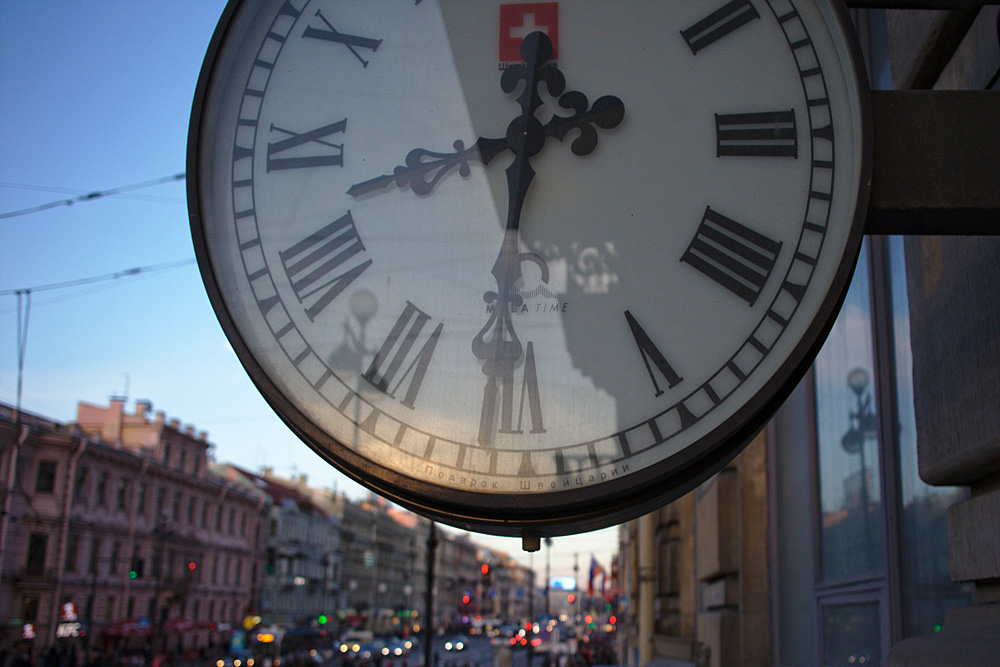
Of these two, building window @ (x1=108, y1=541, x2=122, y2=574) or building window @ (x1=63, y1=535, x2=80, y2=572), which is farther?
building window @ (x1=108, y1=541, x2=122, y2=574)

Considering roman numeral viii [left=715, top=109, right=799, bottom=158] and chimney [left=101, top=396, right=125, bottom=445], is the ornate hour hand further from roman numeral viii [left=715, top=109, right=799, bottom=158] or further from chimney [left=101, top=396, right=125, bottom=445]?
chimney [left=101, top=396, right=125, bottom=445]

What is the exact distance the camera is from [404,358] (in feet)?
5.94

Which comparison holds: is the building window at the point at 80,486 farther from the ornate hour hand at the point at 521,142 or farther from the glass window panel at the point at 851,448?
the ornate hour hand at the point at 521,142

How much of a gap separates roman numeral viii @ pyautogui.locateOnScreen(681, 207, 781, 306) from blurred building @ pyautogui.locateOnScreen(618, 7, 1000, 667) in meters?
0.82

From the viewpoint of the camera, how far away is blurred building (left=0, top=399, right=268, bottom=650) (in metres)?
36.0

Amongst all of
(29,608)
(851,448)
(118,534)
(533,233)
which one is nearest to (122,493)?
(118,534)

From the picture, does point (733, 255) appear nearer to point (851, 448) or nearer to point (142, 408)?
point (851, 448)

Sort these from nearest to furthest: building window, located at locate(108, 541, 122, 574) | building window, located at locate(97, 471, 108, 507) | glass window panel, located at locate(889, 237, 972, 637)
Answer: glass window panel, located at locate(889, 237, 972, 637) → building window, located at locate(97, 471, 108, 507) → building window, located at locate(108, 541, 122, 574)

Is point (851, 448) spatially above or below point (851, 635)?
above

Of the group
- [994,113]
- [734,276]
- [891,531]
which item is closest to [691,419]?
[734,276]

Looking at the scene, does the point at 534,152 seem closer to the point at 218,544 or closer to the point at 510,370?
the point at 510,370

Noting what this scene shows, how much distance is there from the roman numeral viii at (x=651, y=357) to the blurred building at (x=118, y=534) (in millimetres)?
31392

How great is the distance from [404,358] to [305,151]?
1.67ft

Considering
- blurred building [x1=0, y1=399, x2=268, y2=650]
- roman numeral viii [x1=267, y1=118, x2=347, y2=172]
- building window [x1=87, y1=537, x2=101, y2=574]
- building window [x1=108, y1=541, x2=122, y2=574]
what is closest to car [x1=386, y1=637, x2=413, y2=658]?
blurred building [x1=0, y1=399, x2=268, y2=650]
